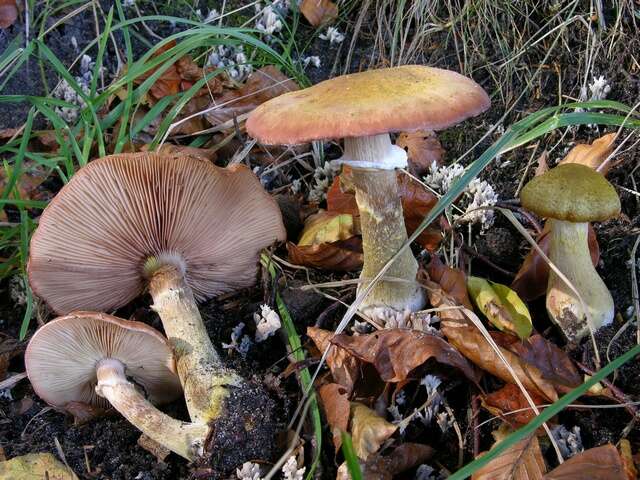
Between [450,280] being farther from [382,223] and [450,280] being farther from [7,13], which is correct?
[7,13]

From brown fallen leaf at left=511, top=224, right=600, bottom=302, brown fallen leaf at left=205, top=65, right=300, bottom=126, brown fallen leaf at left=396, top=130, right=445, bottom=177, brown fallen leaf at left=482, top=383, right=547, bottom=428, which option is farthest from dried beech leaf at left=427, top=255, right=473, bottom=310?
brown fallen leaf at left=205, top=65, right=300, bottom=126

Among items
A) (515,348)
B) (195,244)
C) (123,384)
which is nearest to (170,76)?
(195,244)

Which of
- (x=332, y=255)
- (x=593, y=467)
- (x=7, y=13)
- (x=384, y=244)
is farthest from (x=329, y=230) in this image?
(x=7, y=13)

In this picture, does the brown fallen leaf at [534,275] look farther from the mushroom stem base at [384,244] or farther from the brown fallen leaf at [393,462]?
the brown fallen leaf at [393,462]

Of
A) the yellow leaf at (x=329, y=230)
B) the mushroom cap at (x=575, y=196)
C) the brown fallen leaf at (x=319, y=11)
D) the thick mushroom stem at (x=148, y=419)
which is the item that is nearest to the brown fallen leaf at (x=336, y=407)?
the thick mushroom stem at (x=148, y=419)

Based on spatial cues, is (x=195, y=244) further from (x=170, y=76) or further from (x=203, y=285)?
(x=170, y=76)

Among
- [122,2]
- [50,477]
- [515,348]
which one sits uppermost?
[122,2]
